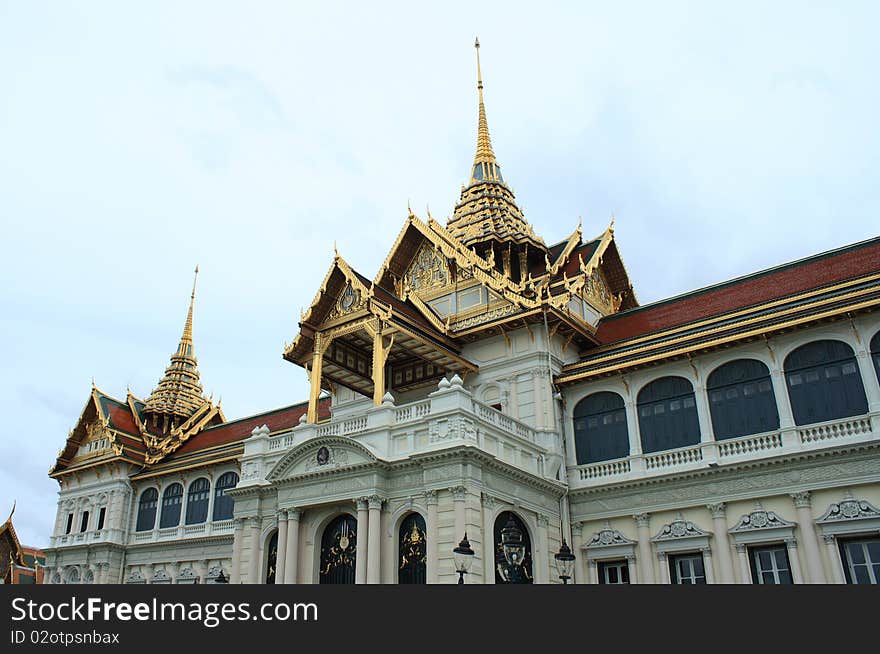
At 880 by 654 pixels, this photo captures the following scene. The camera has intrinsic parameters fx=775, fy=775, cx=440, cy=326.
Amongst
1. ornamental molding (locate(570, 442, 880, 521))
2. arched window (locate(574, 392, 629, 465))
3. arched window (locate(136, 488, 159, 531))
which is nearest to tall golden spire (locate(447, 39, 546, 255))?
arched window (locate(574, 392, 629, 465))

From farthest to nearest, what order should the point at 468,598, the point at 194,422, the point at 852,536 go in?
the point at 194,422, the point at 852,536, the point at 468,598

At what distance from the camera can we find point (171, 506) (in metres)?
35.7

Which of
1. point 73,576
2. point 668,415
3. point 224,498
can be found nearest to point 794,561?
point 668,415

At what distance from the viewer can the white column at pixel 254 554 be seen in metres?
22.7

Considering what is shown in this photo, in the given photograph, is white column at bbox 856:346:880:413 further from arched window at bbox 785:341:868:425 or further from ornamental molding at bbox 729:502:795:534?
ornamental molding at bbox 729:502:795:534

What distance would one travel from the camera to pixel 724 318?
22.5m

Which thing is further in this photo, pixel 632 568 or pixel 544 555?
pixel 632 568

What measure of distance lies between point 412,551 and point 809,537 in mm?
9763

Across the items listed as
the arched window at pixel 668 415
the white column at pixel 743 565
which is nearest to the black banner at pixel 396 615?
the white column at pixel 743 565

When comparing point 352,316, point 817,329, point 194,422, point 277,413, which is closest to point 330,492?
point 352,316

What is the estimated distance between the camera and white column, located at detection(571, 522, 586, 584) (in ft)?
71.9

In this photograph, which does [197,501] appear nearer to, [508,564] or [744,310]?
[508,564]

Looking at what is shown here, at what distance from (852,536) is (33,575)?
4220 cm

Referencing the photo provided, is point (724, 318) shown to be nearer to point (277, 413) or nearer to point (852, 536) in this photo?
point (852, 536)
